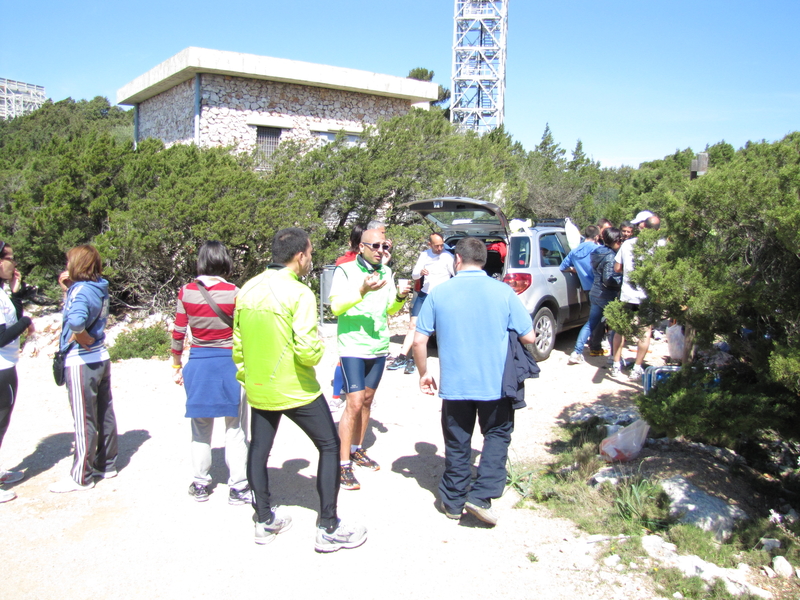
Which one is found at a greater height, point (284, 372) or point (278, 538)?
point (284, 372)

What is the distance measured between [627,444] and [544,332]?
3.52m

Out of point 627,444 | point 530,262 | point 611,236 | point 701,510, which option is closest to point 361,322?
point 627,444

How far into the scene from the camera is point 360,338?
4.40 meters

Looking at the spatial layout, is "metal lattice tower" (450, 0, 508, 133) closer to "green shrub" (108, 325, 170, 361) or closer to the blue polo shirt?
"green shrub" (108, 325, 170, 361)

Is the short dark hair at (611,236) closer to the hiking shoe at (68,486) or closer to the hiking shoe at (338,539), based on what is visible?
the hiking shoe at (338,539)

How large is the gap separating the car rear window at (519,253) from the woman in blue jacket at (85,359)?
493 cm

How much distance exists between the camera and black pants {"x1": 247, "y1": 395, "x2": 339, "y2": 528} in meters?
3.50

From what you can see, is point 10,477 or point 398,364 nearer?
point 10,477

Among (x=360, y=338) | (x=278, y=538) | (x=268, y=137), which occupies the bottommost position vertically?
(x=278, y=538)

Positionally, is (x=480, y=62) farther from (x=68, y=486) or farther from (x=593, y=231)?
(x=68, y=486)

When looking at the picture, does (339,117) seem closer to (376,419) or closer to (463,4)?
(376,419)

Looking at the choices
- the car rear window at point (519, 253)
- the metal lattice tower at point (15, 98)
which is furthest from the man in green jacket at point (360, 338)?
the metal lattice tower at point (15, 98)

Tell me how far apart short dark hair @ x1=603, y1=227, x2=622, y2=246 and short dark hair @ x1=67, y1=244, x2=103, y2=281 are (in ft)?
18.6

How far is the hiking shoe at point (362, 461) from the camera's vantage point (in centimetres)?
468
